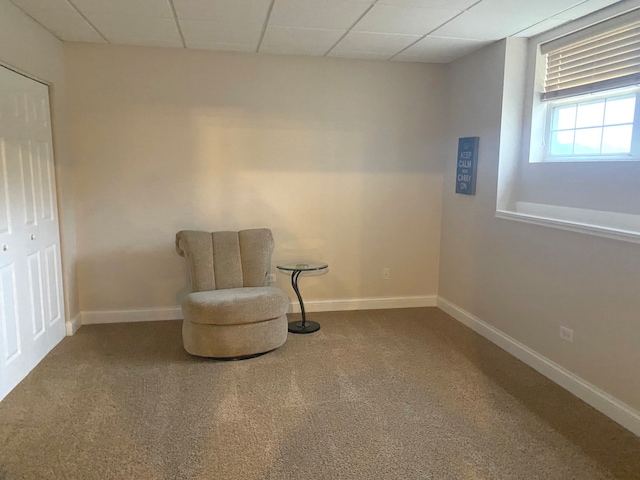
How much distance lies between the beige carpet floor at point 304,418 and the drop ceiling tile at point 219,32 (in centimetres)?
244

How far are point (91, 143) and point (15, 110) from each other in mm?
981

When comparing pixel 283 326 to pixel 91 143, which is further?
pixel 91 143

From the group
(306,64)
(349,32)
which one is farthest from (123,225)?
(349,32)

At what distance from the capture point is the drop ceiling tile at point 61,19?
2.90 metres

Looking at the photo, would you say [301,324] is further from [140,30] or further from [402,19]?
[140,30]

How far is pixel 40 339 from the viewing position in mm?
3340

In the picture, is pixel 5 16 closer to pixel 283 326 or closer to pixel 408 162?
pixel 283 326

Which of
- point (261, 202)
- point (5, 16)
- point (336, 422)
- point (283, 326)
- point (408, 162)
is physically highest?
point (5, 16)

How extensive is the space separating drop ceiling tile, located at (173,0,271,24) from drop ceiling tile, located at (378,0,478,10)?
0.78 meters

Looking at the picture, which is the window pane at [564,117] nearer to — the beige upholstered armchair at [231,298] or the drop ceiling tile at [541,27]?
the drop ceiling tile at [541,27]

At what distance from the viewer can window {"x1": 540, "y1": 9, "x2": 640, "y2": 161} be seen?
283 centimetres

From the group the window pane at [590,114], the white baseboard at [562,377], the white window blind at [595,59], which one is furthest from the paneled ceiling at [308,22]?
the white baseboard at [562,377]

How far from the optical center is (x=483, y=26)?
3.24 metres

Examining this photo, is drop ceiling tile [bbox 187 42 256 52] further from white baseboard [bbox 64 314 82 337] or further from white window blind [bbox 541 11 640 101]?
white baseboard [bbox 64 314 82 337]
